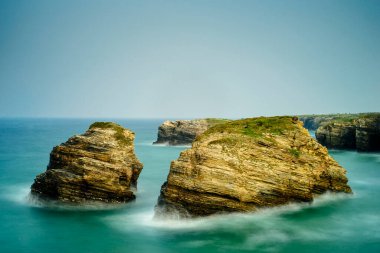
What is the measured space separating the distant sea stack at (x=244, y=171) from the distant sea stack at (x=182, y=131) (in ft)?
205

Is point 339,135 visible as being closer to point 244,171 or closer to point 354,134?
point 354,134

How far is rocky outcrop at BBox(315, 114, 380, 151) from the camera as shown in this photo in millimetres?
77938

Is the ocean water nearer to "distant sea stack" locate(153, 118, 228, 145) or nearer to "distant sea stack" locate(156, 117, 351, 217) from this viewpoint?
"distant sea stack" locate(156, 117, 351, 217)

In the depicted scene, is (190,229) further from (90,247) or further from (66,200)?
(66,200)

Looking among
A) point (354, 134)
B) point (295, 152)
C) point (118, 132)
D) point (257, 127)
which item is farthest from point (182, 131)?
point (295, 152)

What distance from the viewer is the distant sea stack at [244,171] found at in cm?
2806

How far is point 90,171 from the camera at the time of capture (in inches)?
1243

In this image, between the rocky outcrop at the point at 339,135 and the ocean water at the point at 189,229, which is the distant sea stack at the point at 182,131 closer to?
the rocky outcrop at the point at 339,135

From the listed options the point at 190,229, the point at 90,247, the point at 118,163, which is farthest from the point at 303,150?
the point at 90,247

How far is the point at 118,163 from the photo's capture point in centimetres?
3269

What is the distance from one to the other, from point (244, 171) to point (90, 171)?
13576 mm

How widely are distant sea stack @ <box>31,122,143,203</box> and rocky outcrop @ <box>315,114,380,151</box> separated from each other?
6237 cm

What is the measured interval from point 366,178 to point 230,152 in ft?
Result: 99.3

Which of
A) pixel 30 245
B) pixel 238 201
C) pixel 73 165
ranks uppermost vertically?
pixel 73 165
